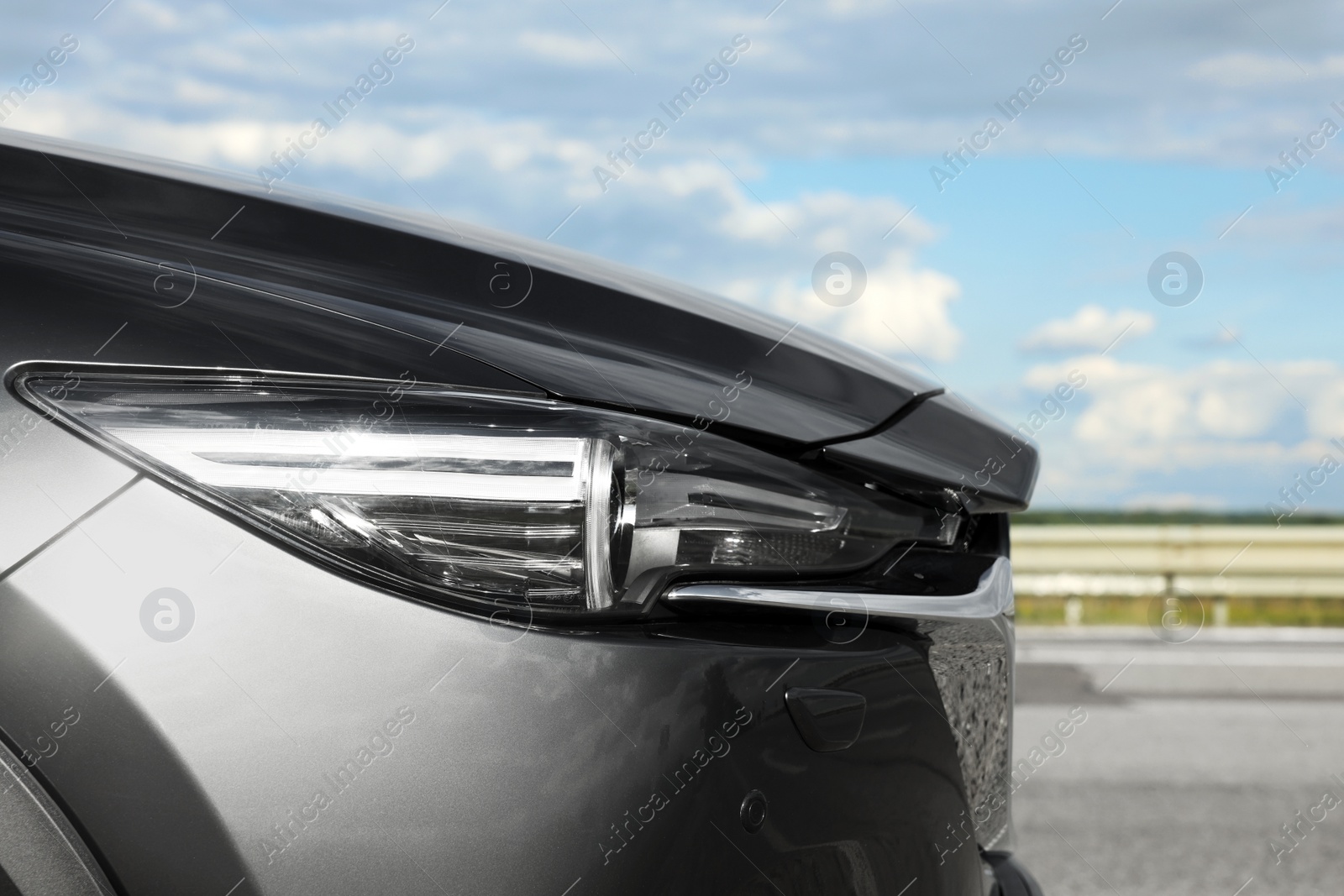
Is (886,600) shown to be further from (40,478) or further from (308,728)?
(40,478)

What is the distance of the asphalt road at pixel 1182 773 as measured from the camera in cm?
317

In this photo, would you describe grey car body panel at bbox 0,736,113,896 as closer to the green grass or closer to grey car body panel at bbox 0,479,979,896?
grey car body panel at bbox 0,479,979,896

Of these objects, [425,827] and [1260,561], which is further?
[1260,561]

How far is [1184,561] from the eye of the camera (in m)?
8.23

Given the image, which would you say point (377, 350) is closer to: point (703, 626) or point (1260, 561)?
point (703, 626)

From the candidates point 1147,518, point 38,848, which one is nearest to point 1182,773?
point 38,848

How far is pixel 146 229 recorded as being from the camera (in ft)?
3.83

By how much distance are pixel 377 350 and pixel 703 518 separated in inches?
14.2

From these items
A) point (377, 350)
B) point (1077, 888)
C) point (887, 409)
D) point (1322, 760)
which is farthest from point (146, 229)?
point (1322, 760)

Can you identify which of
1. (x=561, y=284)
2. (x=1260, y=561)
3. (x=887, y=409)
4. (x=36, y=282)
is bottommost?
(x=36, y=282)

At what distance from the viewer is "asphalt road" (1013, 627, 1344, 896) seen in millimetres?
3174

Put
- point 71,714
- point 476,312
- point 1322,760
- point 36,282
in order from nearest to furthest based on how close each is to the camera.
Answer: point 71,714, point 36,282, point 476,312, point 1322,760

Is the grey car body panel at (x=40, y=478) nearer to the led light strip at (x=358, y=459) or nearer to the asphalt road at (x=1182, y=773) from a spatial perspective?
the led light strip at (x=358, y=459)

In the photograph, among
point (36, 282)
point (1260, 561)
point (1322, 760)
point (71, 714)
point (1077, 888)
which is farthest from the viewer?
point (1260, 561)
